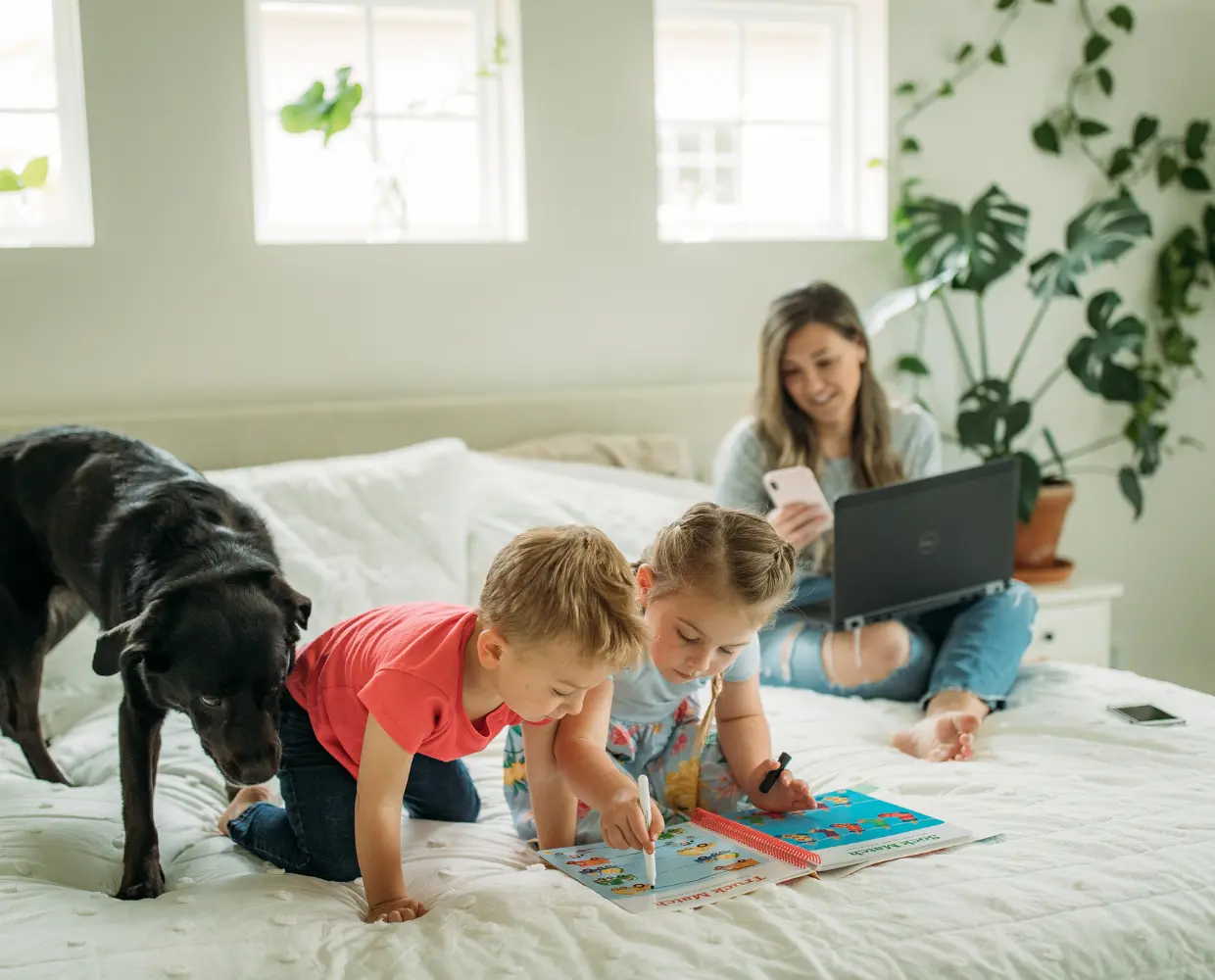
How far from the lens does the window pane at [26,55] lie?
105 inches

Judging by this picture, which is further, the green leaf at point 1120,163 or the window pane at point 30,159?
the green leaf at point 1120,163

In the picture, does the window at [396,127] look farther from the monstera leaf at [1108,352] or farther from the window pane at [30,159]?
the monstera leaf at [1108,352]

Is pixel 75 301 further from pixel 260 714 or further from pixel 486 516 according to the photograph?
pixel 260 714

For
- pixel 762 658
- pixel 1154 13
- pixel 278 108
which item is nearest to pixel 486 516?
pixel 762 658

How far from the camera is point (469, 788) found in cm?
167

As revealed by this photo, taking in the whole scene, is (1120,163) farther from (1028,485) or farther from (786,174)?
(1028,485)

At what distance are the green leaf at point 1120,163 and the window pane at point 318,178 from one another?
2029mm

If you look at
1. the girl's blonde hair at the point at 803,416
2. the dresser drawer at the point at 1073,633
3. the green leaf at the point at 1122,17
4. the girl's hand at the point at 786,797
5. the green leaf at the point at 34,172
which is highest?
the green leaf at the point at 1122,17

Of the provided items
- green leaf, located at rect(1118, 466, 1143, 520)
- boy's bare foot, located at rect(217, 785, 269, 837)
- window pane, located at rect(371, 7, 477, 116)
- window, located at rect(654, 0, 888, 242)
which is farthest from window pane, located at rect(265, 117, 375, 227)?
green leaf, located at rect(1118, 466, 1143, 520)

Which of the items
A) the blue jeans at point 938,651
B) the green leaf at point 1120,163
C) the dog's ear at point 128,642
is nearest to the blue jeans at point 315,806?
the dog's ear at point 128,642

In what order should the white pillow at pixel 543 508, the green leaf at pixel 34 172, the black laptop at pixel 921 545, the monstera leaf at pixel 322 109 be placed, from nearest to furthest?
the black laptop at pixel 921 545
the white pillow at pixel 543 508
the green leaf at pixel 34 172
the monstera leaf at pixel 322 109

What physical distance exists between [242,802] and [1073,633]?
2.18 metres

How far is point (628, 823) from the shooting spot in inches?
53.4

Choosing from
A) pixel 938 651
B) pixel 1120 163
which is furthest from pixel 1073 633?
pixel 1120 163
